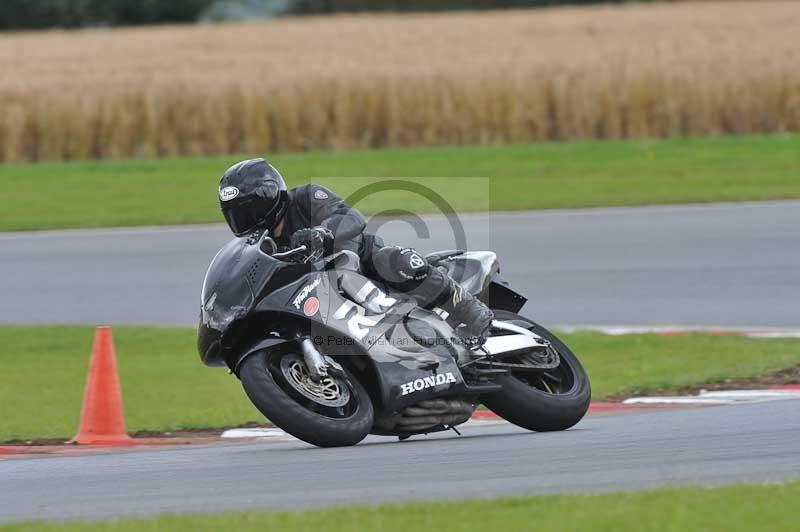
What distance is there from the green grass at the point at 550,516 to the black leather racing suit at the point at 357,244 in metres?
1.93

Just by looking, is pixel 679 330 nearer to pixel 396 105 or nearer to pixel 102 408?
pixel 102 408

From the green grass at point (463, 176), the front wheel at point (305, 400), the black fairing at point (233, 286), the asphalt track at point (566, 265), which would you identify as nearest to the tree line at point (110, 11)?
the green grass at point (463, 176)

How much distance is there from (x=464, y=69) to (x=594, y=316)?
48.5ft

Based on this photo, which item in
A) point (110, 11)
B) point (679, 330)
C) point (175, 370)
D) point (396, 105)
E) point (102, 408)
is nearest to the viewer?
point (102, 408)

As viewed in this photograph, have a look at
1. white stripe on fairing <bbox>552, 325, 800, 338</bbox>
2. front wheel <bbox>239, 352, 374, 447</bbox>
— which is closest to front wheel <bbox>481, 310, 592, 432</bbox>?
front wheel <bbox>239, 352, 374, 447</bbox>

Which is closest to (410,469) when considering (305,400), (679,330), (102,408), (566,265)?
(305,400)

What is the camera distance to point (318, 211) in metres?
7.71

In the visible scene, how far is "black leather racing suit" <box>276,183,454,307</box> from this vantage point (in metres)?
7.68

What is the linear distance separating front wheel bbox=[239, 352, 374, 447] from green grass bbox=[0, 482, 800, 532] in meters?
1.20

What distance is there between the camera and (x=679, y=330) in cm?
1232

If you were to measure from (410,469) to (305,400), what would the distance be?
2.28 feet

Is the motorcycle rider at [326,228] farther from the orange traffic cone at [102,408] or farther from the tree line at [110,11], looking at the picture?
the tree line at [110,11]

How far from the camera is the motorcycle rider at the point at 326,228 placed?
24.7 feet

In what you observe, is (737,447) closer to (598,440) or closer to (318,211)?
(598,440)
